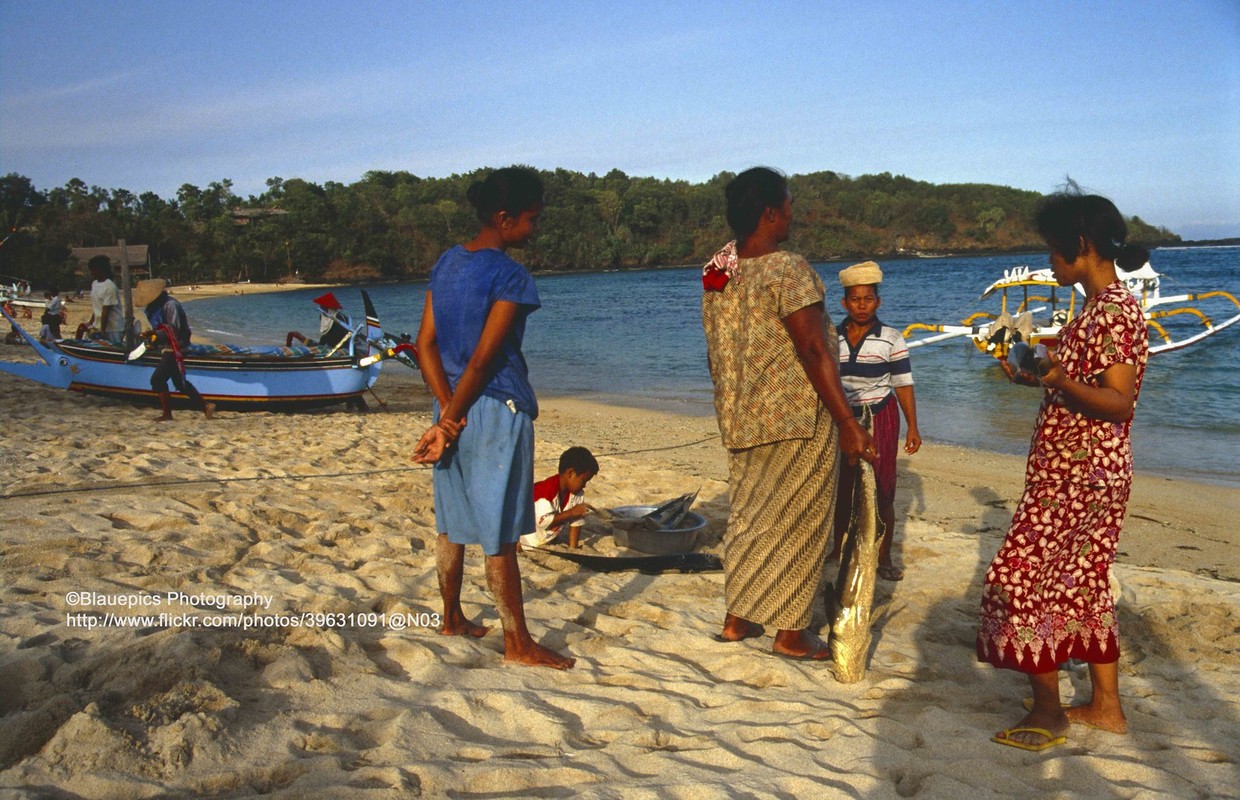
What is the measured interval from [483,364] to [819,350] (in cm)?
118

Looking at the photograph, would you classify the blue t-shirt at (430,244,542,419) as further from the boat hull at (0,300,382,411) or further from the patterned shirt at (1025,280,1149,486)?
the boat hull at (0,300,382,411)

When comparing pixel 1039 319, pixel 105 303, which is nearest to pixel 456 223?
pixel 1039 319

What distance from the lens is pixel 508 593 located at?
122 inches

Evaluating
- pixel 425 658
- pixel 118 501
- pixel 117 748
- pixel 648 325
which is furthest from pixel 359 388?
pixel 648 325

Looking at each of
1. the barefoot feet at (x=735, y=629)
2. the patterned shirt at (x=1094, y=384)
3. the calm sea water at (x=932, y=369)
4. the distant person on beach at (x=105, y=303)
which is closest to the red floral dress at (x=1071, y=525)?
the patterned shirt at (x=1094, y=384)

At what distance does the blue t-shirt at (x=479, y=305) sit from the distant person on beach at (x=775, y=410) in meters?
0.76

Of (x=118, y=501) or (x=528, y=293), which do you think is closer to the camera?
(x=528, y=293)

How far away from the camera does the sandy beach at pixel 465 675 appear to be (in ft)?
7.59

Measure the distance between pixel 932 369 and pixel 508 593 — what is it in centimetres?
1483

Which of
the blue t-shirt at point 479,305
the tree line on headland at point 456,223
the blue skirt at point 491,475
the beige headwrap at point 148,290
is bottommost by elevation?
the blue skirt at point 491,475

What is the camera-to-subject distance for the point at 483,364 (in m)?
2.95

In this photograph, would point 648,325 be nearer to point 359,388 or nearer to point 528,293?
point 359,388

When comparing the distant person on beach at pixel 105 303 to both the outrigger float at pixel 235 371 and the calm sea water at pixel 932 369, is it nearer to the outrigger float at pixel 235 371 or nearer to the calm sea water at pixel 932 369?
the outrigger float at pixel 235 371

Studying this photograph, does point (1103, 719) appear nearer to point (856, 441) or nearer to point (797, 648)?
point (797, 648)
